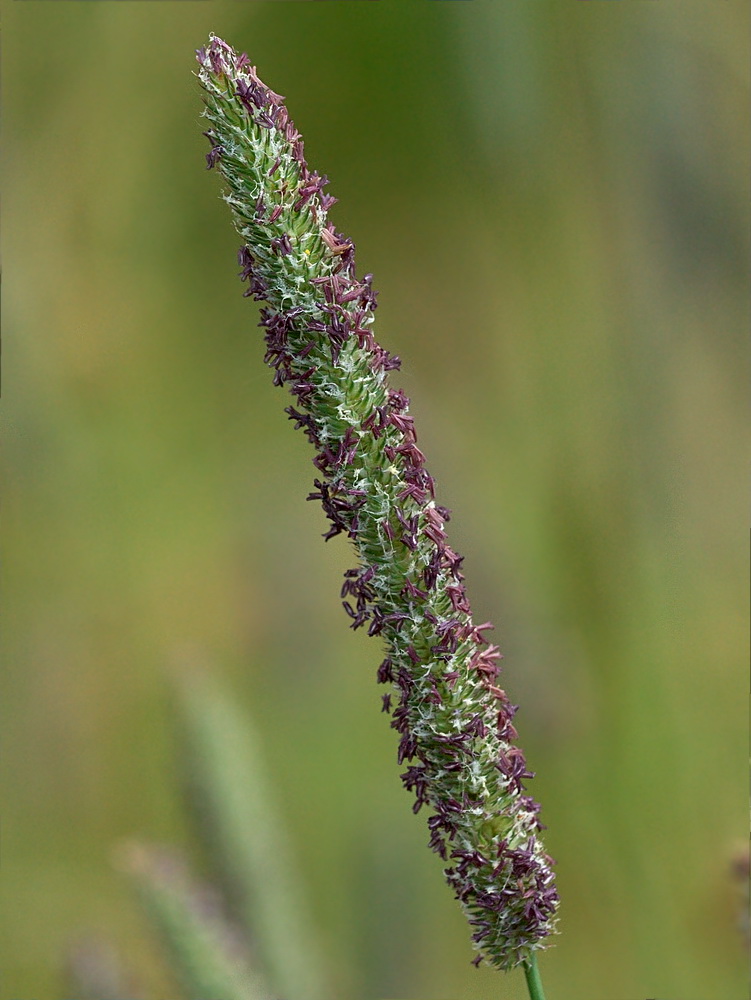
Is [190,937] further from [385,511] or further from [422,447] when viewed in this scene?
[422,447]

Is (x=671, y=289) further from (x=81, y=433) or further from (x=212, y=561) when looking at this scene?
(x=212, y=561)

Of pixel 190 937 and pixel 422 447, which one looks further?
pixel 422 447

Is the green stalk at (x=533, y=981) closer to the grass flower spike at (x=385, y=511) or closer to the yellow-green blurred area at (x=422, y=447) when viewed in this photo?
the grass flower spike at (x=385, y=511)

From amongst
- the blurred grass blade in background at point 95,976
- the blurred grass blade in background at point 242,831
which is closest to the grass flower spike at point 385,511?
the blurred grass blade in background at point 95,976

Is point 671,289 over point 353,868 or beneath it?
over

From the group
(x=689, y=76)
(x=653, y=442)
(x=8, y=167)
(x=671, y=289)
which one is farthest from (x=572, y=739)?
(x=8, y=167)

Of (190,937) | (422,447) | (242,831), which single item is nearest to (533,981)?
(190,937)
